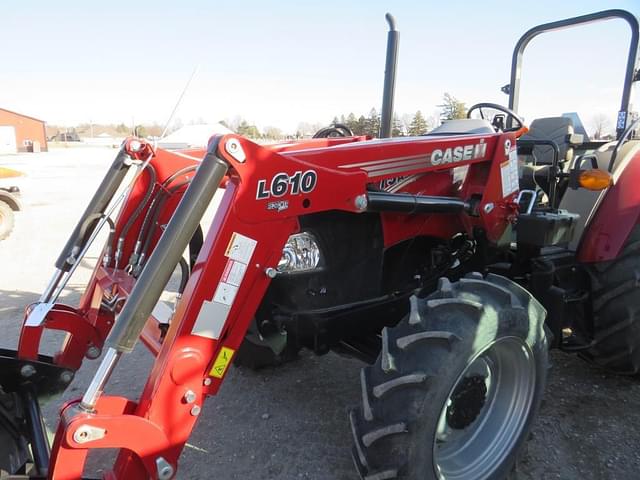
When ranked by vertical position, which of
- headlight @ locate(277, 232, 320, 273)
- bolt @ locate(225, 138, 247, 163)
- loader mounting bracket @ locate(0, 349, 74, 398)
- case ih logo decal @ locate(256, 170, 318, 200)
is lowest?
loader mounting bracket @ locate(0, 349, 74, 398)

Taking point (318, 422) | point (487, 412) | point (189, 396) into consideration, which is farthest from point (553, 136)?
point (189, 396)

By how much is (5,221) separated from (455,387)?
8363 mm

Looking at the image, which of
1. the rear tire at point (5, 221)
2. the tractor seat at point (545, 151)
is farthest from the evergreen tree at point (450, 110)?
the rear tire at point (5, 221)

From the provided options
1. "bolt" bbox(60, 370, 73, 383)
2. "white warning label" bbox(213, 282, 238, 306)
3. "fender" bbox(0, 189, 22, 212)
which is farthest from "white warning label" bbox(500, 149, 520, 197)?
"fender" bbox(0, 189, 22, 212)

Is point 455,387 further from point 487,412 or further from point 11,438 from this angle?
point 11,438

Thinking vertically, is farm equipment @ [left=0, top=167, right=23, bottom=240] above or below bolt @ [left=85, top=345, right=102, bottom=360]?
below

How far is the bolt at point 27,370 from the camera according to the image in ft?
7.67

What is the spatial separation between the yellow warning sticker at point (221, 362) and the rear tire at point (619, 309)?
2.15m

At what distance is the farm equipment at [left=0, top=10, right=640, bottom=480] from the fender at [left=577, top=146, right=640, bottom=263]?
0.01 m

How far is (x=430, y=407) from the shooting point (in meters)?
1.83

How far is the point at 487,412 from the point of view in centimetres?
240

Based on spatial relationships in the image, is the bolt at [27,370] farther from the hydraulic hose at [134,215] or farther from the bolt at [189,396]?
the bolt at [189,396]

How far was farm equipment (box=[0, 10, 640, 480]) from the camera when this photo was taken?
5.83ft

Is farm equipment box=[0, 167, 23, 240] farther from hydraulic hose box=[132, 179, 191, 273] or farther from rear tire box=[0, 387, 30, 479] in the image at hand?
rear tire box=[0, 387, 30, 479]
